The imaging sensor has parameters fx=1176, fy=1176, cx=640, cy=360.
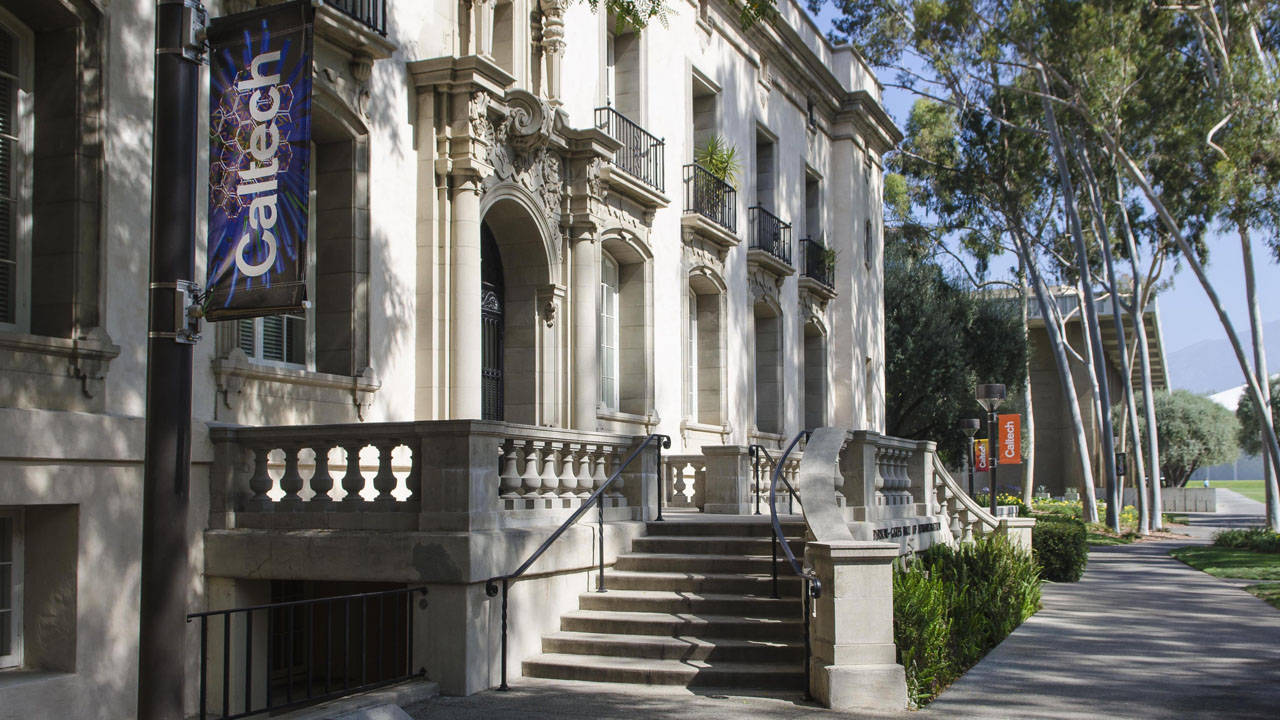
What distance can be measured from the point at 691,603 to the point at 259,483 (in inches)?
164

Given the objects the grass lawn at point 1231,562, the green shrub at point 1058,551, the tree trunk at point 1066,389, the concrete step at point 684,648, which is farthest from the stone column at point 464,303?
the tree trunk at point 1066,389

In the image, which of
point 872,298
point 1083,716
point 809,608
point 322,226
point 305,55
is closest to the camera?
point 305,55

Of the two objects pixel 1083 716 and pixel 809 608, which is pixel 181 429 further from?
pixel 1083 716

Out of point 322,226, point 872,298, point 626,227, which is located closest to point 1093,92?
point 872,298

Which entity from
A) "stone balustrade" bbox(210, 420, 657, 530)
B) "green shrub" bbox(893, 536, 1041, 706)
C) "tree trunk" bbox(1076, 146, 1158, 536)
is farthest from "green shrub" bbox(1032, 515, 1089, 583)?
"tree trunk" bbox(1076, 146, 1158, 536)

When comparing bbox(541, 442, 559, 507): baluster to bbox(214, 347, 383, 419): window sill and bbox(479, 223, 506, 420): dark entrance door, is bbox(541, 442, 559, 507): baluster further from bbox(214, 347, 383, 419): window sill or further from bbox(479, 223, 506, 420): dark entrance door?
bbox(479, 223, 506, 420): dark entrance door

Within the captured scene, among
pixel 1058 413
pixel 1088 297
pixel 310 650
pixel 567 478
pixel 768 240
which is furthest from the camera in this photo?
pixel 1058 413

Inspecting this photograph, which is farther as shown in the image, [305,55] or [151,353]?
[305,55]

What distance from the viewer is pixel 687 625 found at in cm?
1078

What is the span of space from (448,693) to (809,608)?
3.09 meters

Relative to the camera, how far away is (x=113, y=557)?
9.47 meters

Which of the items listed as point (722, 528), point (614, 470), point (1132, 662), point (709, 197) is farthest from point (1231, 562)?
point (614, 470)

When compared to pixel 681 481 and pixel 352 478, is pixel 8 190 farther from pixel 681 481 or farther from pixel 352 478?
pixel 681 481

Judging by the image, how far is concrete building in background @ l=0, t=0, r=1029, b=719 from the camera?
934 centimetres
